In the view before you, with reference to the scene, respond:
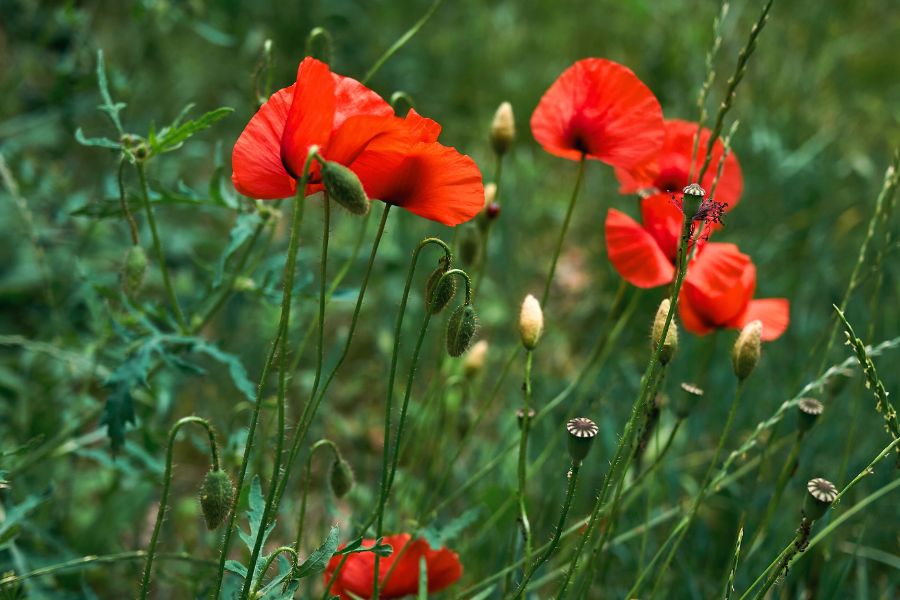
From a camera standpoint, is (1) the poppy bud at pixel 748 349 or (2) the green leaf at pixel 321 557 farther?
(1) the poppy bud at pixel 748 349

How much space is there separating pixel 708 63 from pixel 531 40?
3222 mm

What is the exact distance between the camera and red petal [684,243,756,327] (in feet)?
4.79

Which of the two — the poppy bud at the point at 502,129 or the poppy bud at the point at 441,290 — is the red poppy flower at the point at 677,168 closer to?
the poppy bud at the point at 502,129

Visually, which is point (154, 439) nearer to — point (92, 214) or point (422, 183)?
point (92, 214)

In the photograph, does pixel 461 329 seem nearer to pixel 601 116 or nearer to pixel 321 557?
pixel 321 557

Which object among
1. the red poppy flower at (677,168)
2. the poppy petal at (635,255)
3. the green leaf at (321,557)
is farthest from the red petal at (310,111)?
the red poppy flower at (677,168)

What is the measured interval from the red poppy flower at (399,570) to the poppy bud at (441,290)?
380 mm

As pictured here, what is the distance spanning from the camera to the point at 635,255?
1455mm

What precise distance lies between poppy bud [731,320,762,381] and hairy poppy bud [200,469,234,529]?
0.69 meters

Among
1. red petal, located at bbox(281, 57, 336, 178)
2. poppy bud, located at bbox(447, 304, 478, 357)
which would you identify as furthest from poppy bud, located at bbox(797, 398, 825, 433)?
red petal, located at bbox(281, 57, 336, 178)

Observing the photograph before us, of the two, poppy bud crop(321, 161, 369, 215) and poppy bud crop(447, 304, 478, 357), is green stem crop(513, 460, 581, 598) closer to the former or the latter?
poppy bud crop(447, 304, 478, 357)

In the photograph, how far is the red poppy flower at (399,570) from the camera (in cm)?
136

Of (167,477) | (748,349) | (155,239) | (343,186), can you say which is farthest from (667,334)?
(155,239)

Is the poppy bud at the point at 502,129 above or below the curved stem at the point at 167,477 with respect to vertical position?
above
